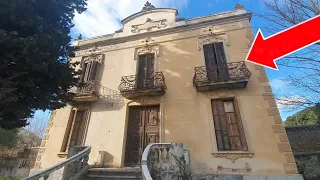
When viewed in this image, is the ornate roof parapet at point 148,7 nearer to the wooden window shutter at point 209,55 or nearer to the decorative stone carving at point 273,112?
the wooden window shutter at point 209,55

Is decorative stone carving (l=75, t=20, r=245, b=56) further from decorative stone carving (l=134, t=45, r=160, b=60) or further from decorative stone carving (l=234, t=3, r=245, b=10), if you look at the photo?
decorative stone carving (l=234, t=3, r=245, b=10)

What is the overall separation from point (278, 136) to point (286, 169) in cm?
121

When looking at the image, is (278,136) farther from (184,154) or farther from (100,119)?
(100,119)

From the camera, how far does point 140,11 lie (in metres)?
12.4

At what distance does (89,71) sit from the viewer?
1116 centimetres

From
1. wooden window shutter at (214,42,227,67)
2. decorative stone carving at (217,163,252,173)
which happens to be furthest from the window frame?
wooden window shutter at (214,42,227,67)

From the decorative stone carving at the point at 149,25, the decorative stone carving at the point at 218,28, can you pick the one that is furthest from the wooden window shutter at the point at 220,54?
the decorative stone carving at the point at 149,25

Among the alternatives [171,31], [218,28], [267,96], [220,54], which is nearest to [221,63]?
[220,54]

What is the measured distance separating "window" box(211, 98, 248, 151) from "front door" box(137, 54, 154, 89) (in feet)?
11.0

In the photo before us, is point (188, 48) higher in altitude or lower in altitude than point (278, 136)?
higher

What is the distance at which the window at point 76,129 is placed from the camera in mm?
9344

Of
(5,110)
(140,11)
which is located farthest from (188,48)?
(5,110)

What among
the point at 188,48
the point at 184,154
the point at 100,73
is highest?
the point at 188,48

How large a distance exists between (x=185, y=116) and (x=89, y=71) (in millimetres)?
6494
